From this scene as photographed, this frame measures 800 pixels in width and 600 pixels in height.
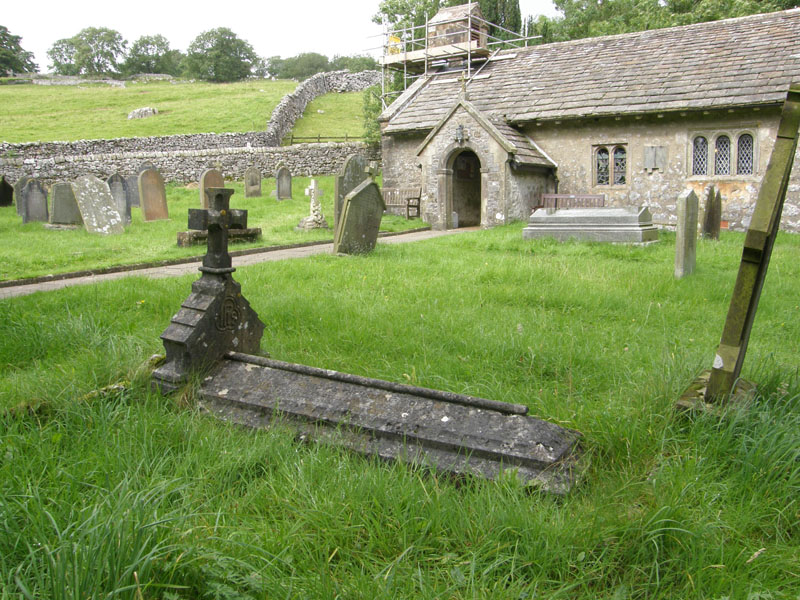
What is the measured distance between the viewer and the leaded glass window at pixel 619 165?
17.8 m

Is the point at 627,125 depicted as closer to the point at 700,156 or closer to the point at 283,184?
the point at 700,156

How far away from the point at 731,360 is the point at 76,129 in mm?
39463

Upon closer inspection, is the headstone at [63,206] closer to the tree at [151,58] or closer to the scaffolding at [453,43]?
the scaffolding at [453,43]

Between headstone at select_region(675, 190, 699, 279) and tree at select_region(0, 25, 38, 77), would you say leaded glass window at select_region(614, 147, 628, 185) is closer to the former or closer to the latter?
headstone at select_region(675, 190, 699, 279)

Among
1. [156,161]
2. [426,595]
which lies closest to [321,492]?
[426,595]

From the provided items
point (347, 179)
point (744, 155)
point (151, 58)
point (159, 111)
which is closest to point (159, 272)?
point (347, 179)

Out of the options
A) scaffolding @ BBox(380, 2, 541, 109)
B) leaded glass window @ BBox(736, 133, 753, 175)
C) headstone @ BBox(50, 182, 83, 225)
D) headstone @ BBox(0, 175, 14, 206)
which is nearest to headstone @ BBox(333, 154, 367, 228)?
headstone @ BBox(50, 182, 83, 225)

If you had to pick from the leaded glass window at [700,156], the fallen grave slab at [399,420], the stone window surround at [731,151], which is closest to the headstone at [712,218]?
the stone window surround at [731,151]

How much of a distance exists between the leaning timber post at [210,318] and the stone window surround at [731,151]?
51.8 feet

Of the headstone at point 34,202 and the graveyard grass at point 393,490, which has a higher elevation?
the headstone at point 34,202

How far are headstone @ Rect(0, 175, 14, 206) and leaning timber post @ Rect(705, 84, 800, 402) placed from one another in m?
23.0

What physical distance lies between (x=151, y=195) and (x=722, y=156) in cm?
1556

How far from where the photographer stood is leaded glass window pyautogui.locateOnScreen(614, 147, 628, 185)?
703 inches

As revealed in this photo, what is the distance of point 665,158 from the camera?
56.0 feet
